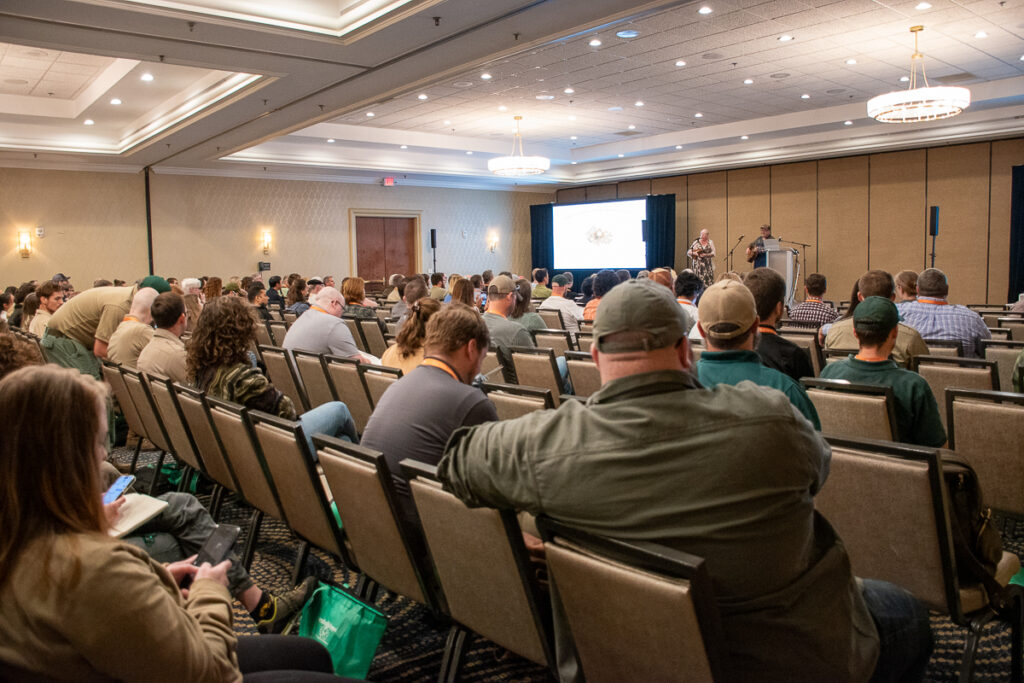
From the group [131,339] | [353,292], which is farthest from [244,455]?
[353,292]

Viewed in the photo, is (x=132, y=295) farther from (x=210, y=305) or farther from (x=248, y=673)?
(x=248, y=673)

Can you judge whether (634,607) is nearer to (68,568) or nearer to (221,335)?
(68,568)

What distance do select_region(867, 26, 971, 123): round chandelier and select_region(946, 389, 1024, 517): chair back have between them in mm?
7201

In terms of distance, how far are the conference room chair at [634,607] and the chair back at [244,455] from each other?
5.65 feet

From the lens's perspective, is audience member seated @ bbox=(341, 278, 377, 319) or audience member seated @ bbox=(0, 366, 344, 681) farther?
audience member seated @ bbox=(341, 278, 377, 319)

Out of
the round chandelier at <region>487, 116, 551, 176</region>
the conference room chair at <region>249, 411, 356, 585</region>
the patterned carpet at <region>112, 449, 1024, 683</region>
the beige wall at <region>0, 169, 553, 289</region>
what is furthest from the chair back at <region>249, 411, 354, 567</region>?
the beige wall at <region>0, 169, 553, 289</region>

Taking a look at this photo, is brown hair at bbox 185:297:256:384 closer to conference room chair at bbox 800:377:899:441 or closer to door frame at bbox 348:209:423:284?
conference room chair at bbox 800:377:899:441

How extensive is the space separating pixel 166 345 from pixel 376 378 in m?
1.43

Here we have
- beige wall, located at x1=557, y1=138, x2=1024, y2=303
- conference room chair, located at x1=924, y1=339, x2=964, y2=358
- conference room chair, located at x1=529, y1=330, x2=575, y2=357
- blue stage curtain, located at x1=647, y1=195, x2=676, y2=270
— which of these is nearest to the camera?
conference room chair, located at x1=924, y1=339, x2=964, y2=358

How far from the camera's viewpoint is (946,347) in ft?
15.0

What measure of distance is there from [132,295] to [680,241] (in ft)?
47.1

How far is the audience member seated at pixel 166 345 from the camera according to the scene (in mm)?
4344

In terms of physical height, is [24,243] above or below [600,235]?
below

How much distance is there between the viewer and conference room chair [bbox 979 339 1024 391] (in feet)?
14.3
